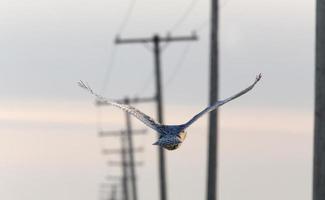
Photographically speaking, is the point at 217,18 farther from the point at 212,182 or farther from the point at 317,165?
the point at 317,165

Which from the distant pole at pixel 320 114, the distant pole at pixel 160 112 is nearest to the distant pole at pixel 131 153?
the distant pole at pixel 160 112

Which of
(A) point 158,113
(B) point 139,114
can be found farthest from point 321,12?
(A) point 158,113

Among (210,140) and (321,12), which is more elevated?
(321,12)

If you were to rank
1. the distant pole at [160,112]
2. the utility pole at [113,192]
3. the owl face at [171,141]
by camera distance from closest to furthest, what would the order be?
the owl face at [171,141] → the distant pole at [160,112] → the utility pole at [113,192]

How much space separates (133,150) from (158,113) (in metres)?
25.5

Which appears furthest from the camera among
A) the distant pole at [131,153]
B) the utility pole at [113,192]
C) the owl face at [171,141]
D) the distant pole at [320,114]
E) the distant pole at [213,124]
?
the utility pole at [113,192]

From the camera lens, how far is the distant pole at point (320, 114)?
1546cm

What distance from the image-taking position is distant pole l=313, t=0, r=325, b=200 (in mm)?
15461

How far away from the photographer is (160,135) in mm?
10312

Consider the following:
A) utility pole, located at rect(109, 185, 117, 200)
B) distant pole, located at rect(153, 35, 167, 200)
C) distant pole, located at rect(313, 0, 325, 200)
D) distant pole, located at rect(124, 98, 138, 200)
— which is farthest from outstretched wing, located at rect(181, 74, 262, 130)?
utility pole, located at rect(109, 185, 117, 200)

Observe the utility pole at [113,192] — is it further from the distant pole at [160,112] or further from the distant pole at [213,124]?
the distant pole at [213,124]

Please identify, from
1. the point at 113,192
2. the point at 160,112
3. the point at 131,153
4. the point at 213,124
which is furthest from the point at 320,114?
the point at 113,192

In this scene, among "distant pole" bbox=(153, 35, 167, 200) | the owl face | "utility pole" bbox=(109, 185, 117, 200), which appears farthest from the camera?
"utility pole" bbox=(109, 185, 117, 200)

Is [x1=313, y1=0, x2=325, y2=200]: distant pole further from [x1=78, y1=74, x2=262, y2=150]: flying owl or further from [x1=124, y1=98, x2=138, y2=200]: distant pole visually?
[x1=124, y1=98, x2=138, y2=200]: distant pole
